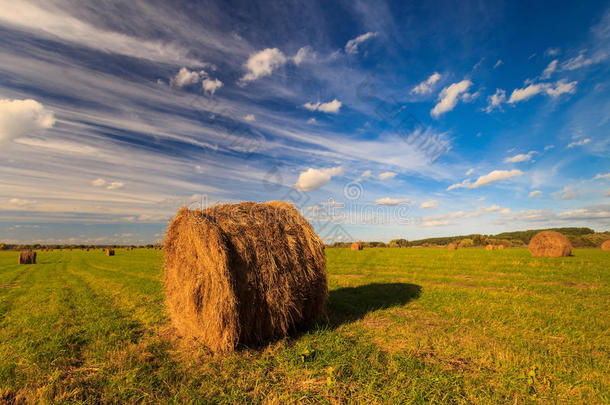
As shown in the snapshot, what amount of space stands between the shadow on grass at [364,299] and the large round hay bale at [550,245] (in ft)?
72.1

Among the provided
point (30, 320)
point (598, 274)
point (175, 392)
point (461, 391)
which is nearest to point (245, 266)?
point (175, 392)

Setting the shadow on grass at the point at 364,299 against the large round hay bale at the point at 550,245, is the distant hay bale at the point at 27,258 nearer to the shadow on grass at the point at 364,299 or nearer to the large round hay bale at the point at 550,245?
the shadow on grass at the point at 364,299

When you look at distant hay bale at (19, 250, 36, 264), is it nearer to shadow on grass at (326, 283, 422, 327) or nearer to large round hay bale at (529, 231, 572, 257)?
shadow on grass at (326, 283, 422, 327)

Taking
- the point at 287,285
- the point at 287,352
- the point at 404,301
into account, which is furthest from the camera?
the point at 404,301

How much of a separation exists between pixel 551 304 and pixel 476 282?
13.3 ft

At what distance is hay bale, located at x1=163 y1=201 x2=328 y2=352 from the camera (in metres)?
5.12

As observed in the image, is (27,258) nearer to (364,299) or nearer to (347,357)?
(364,299)

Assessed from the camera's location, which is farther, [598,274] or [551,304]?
[598,274]

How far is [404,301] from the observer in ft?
27.8

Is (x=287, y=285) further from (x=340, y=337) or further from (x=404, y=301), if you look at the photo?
(x=404, y=301)

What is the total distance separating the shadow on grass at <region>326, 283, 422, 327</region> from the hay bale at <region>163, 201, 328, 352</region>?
102 cm

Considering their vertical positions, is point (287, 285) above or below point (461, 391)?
above

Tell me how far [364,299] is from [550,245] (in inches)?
1015

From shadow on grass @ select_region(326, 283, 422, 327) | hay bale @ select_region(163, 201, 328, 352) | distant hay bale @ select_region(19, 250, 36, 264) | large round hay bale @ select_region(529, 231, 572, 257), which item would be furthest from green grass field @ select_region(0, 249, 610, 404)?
distant hay bale @ select_region(19, 250, 36, 264)
